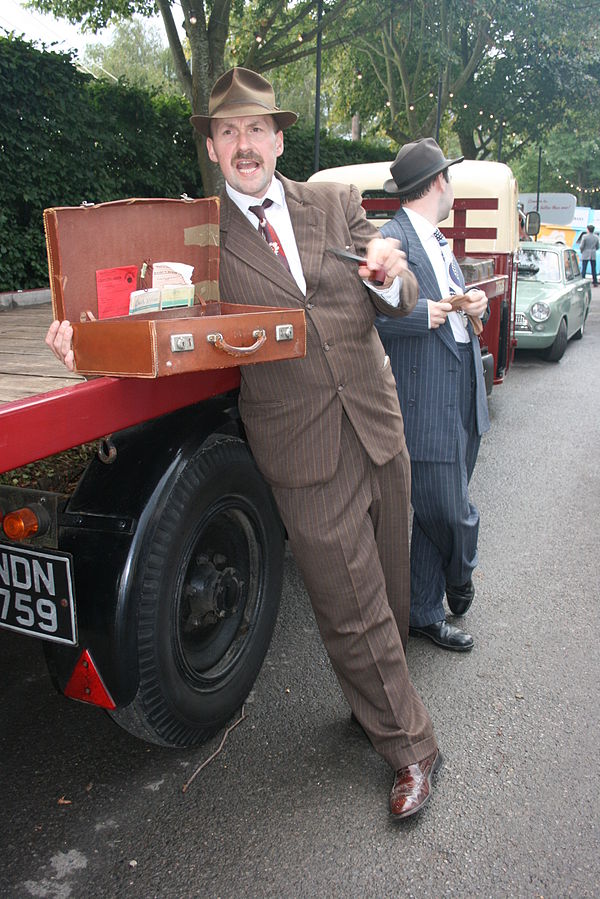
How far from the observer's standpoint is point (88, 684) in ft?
6.72

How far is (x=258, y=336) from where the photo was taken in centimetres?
182

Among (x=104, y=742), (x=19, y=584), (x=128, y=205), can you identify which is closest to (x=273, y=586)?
(x=104, y=742)

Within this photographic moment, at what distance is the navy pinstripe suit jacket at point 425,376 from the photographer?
2.77 meters

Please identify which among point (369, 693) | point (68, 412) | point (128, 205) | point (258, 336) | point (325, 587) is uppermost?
point (128, 205)

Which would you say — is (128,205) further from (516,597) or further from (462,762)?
(516,597)

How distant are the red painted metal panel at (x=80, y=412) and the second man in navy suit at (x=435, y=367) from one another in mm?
911

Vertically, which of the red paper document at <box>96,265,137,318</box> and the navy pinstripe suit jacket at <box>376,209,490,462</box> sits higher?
the red paper document at <box>96,265,137,318</box>

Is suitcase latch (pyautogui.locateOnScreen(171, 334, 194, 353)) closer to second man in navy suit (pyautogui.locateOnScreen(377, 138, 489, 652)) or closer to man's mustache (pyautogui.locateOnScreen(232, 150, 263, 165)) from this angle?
man's mustache (pyautogui.locateOnScreen(232, 150, 263, 165))

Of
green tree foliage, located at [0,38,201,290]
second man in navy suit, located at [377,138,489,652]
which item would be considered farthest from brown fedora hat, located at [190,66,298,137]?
green tree foliage, located at [0,38,201,290]

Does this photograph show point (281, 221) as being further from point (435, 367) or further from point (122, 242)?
point (435, 367)

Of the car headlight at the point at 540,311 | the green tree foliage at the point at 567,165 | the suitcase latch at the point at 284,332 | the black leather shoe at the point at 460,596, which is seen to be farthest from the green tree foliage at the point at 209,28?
the green tree foliage at the point at 567,165

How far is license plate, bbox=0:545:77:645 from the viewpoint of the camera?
6.51ft

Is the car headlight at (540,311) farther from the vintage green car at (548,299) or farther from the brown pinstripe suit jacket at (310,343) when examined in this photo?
the brown pinstripe suit jacket at (310,343)

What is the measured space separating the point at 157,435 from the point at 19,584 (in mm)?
550
